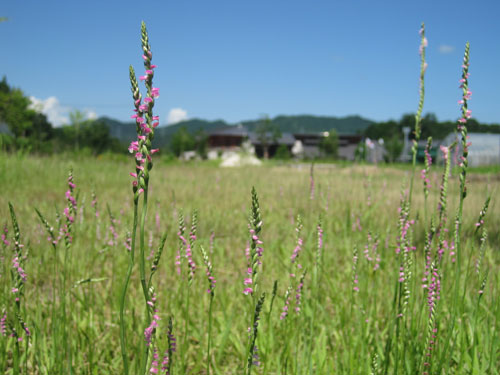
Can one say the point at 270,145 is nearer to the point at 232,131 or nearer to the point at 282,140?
the point at 282,140

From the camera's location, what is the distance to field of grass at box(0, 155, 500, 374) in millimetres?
1705

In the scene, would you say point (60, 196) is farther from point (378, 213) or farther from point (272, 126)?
point (272, 126)

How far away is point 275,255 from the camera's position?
Result: 421 centimetres

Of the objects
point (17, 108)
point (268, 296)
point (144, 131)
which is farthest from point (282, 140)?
point (144, 131)

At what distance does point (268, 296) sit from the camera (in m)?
3.21

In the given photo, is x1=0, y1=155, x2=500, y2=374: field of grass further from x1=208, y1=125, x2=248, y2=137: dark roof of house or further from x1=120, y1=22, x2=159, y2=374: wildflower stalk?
x1=208, y1=125, x2=248, y2=137: dark roof of house

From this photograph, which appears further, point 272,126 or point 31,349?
point 272,126

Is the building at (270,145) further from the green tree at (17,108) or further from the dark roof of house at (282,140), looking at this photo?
the green tree at (17,108)

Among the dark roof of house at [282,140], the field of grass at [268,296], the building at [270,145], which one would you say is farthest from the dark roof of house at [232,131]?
the field of grass at [268,296]

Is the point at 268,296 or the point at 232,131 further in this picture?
the point at 232,131

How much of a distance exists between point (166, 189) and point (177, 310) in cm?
638

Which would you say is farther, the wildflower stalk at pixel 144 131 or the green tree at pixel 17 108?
the green tree at pixel 17 108

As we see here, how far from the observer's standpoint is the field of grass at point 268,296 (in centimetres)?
171

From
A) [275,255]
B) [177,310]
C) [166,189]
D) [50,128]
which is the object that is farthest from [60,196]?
[50,128]
